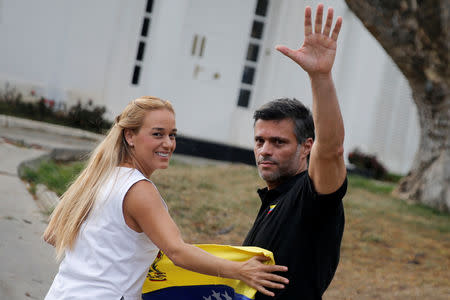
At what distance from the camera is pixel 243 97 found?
11.9m

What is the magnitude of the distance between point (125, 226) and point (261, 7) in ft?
34.5

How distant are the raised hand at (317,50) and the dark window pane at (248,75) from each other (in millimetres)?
10139

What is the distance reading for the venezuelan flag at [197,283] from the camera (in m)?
1.88

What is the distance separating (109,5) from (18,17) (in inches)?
72.2

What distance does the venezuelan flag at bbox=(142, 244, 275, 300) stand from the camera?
6.18 ft

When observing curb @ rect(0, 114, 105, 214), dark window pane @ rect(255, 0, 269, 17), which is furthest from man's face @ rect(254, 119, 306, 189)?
dark window pane @ rect(255, 0, 269, 17)

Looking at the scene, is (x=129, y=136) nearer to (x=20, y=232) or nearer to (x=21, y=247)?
(x=21, y=247)

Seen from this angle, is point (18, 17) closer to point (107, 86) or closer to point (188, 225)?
point (107, 86)

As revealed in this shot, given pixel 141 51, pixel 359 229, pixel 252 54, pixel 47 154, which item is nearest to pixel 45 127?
pixel 47 154

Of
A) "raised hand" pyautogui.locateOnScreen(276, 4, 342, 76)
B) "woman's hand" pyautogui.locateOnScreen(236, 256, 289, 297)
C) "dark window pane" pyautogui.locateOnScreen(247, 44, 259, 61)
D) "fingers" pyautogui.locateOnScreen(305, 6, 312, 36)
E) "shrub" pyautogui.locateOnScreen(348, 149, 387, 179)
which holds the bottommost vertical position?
"shrub" pyautogui.locateOnScreen(348, 149, 387, 179)

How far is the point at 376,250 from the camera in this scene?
5855mm

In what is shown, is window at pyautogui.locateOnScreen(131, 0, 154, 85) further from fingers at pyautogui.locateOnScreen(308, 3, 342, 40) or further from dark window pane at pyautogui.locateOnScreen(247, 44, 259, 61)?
fingers at pyautogui.locateOnScreen(308, 3, 342, 40)

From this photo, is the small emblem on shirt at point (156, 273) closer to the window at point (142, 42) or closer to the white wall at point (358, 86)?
the window at point (142, 42)

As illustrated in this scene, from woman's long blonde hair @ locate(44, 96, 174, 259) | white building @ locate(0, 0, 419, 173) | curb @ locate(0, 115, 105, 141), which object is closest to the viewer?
woman's long blonde hair @ locate(44, 96, 174, 259)
